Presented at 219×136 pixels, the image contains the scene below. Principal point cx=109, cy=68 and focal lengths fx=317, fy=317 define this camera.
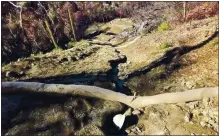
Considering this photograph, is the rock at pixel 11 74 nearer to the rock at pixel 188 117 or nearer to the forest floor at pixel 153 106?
the forest floor at pixel 153 106

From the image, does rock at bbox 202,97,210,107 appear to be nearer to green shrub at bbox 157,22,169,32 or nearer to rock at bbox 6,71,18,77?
green shrub at bbox 157,22,169,32

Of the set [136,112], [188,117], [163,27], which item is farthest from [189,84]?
[163,27]

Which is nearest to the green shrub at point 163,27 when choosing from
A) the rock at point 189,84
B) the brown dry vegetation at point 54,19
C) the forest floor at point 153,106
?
the brown dry vegetation at point 54,19

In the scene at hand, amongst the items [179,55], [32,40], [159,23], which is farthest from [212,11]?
[32,40]

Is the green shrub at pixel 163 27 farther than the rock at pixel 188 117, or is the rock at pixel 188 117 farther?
the green shrub at pixel 163 27

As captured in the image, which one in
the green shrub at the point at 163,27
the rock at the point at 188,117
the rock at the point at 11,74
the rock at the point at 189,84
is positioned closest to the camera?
the rock at the point at 188,117

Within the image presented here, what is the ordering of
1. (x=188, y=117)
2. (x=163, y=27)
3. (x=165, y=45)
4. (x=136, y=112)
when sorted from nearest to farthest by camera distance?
(x=188, y=117) → (x=136, y=112) → (x=165, y=45) → (x=163, y=27)

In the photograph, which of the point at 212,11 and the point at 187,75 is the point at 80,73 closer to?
the point at 187,75

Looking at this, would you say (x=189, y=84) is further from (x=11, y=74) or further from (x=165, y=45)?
(x=11, y=74)

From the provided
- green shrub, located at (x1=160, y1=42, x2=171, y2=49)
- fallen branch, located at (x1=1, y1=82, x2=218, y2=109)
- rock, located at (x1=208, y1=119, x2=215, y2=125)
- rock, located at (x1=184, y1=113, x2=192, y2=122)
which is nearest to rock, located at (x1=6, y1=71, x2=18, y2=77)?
fallen branch, located at (x1=1, y1=82, x2=218, y2=109)
